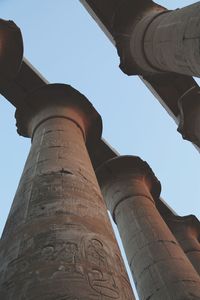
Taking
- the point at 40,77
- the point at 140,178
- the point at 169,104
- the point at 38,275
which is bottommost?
the point at 38,275

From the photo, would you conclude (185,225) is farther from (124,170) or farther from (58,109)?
(58,109)

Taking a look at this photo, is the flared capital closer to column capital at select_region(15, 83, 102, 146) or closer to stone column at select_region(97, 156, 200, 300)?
stone column at select_region(97, 156, 200, 300)

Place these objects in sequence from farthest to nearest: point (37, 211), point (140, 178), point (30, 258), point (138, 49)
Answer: point (140, 178)
point (138, 49)
point (37, 211)
point (30, 258)

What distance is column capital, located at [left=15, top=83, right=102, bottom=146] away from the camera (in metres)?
7.69

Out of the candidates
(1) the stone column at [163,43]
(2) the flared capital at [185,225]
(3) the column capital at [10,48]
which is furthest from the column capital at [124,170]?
(3) the column capital at [10,48]

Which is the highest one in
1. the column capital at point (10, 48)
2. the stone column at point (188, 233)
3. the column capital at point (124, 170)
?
the column capital at point (10, 48)

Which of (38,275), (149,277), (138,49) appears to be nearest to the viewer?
(38,275)

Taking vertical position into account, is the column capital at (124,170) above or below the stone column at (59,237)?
above

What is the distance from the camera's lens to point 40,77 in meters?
10.1

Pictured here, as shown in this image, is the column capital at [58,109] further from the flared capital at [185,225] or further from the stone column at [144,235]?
the flared capital at [185,225]

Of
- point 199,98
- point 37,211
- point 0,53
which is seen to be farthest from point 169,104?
point 37,211

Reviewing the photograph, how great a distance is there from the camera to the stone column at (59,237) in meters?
2.76

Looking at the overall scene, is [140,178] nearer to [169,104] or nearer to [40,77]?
[169,104]

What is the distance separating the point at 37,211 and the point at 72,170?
1.12 metres
